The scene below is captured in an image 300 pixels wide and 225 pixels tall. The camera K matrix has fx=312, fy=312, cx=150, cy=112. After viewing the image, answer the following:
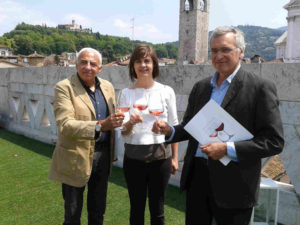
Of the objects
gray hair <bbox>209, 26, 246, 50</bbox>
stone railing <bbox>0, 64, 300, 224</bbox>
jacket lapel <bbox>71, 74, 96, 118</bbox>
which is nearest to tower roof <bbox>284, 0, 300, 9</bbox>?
stone railing <bbox>0, 64, 300, 224</bbox>

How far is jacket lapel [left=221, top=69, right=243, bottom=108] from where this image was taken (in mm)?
1948

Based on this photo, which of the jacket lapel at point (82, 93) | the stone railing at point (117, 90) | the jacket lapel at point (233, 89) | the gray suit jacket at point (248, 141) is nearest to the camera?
the gray suit jacket at point (248, 141)

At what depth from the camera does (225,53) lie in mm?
1940

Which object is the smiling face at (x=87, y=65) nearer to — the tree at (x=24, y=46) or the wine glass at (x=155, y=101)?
the wine glass at (x=155, y=101)

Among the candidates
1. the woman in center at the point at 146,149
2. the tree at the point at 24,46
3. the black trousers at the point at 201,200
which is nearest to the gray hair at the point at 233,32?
the black trousers at the point at 201,200

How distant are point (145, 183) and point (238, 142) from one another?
119 cm

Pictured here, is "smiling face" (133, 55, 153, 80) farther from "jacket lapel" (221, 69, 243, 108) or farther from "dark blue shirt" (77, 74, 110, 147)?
"jacket lapel" (221, 69, 243, 108)

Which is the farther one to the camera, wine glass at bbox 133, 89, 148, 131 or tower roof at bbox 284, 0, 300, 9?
tower roof at bbox 284, 0, 300, 9

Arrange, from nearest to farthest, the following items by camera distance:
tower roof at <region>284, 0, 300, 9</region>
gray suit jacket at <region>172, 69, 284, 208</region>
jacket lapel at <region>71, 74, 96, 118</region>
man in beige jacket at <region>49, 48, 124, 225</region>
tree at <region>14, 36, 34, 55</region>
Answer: gray suit jacket at <region>172, 69, 284, 208</region>
man in beige jacket at <region>49, 48, 124, 225</region>
jacket lapel at <region>71, 74, 96, 118</region>
tower roof at <region>284, 0, 300, 9</region>
tree at <region>14, 36, 34, 55</region>

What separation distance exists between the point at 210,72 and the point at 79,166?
2194 millimetres

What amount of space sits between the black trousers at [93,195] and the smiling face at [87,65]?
27.9 inches

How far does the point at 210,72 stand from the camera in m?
4.07

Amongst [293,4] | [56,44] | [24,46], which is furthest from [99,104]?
[56,44]

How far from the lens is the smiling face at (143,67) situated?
2773mm
